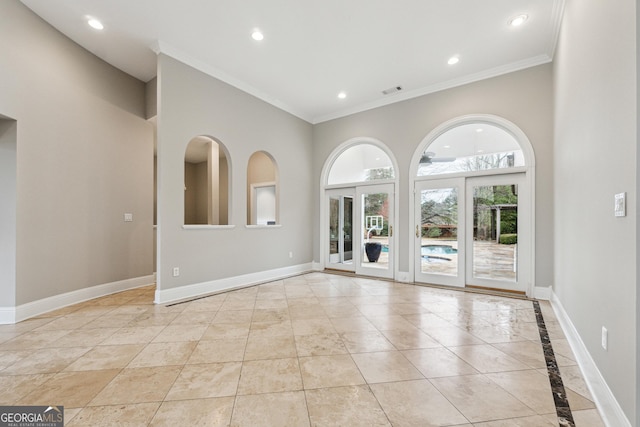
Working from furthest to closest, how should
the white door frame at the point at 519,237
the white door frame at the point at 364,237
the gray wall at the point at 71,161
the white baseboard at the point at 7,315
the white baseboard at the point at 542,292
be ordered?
1. the white door frame at the point at 364,237
2. the white door frame at the point at 519,237
3. the white baseboard at the point at 542,292
4. the gray wall at the point at 71,161
5. the white baseboard at the point at 7,315

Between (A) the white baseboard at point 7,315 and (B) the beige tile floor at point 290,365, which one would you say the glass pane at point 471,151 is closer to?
(B) the beige tile floor at point 290,365

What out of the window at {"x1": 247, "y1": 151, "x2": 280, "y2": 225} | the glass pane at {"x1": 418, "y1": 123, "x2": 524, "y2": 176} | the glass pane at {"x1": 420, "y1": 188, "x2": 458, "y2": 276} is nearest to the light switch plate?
the glass pane at {"x1": 418, "y1": 123, "x2": 524, "y2": 176}

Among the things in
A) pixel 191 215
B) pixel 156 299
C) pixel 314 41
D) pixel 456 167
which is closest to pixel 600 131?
pixel 456 167

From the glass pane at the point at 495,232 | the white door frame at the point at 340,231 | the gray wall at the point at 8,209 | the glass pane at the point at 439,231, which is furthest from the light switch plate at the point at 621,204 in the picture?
the gray wall at the point at 8,209

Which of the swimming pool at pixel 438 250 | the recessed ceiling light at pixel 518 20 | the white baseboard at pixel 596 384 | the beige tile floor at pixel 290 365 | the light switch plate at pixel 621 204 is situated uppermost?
the recessed ceiling light at pixel 518 20

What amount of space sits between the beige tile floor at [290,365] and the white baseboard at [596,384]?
5 centimetres

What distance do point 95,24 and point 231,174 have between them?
251 centimetres

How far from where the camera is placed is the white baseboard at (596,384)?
1.51m

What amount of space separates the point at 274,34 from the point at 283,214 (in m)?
3.25

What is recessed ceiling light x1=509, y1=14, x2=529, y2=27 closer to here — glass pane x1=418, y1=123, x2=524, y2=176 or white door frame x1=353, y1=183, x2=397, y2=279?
glass pane x1=418, y1=123, x2=524, y2=176

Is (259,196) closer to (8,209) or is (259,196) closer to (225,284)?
(225,284)

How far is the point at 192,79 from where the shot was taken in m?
4.17

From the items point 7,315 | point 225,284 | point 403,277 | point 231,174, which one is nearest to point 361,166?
point 403,277

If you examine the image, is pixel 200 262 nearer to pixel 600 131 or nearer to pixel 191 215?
pixel 600 131
